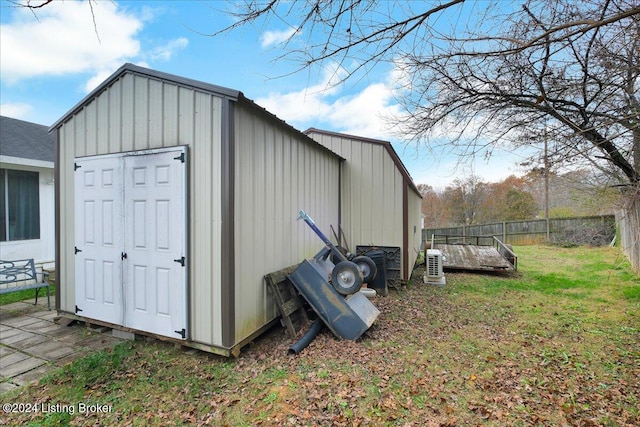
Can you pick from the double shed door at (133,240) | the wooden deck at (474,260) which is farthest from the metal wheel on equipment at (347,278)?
the wooden deck at (474,260)

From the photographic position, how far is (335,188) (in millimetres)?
6371

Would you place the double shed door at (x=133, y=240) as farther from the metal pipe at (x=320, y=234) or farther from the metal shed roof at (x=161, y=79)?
the metal pipe at (x=320, y=234)

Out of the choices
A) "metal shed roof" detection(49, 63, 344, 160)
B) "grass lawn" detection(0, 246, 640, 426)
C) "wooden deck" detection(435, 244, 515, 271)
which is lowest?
"grass lawn" detection(0, 246, 640, 426)

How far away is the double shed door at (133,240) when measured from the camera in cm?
338

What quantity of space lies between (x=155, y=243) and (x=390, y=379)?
10.0 feet

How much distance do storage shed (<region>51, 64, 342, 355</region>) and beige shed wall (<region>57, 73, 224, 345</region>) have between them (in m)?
0.01

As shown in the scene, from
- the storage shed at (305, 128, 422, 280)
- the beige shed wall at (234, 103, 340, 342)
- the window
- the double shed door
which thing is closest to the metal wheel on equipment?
the beige shed wall at (234, 103, 340, 342)

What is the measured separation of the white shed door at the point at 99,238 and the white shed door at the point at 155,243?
0.19m

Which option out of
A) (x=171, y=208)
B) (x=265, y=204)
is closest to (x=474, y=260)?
(x=265, y=204)

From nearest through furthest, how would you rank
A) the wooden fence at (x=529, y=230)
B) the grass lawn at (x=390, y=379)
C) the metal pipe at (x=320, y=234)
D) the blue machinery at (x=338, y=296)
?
the grass lawn at (x=390, y=379) → the blue machinery at (x=338, y=296) → the metal pipe at (x=320, y=234) → the wooden fence at (x=529, y=230)

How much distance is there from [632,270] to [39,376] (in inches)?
456

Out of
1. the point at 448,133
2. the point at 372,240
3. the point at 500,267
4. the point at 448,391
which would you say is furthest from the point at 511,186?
the point at 448,391

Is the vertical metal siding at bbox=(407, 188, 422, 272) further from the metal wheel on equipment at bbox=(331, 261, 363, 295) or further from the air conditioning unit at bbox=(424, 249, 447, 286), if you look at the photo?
the metal wheel on equipment at bbox=(331, 261, 363, 295)

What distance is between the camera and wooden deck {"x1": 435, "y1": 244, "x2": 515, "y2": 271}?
7.81 m
